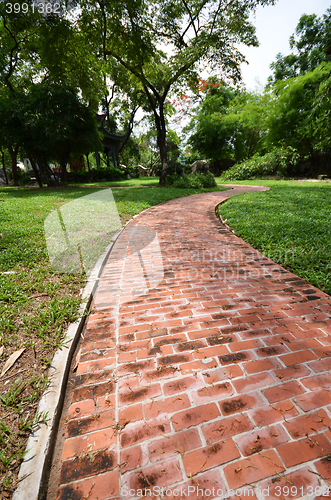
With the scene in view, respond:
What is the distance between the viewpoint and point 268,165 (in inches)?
695

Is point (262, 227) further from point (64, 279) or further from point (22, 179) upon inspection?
point (22, 179)

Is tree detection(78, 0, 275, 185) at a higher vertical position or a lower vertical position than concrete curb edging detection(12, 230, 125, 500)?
higher

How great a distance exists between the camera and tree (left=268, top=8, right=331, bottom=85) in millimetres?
20344

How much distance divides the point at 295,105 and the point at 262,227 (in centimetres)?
1684

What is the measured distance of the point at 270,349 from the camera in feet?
5.83

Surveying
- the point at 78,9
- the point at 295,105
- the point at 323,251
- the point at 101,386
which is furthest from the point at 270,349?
the point at 295,105

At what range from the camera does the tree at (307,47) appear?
20344mm

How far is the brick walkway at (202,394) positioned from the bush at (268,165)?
56.5 feet

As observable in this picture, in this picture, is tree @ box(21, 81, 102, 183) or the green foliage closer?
tree @ box(21, 81, 102, 183)

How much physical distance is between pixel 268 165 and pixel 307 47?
1675 cm

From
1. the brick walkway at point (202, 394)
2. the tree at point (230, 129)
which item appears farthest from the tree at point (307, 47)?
the brick walkway at point (202, 394)

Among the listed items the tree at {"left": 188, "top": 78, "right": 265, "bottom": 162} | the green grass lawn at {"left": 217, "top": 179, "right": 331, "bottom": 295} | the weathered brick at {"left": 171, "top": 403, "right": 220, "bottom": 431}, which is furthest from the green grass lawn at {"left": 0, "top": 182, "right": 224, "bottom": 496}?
the tree at {"left": 188, "top": 78, "right": 265, "bottom": 162}

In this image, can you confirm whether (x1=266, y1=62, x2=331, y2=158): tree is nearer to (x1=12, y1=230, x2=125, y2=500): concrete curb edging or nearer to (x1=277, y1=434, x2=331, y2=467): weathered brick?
(x1=277, y1=434, x2=331, y2=467): weathered brick

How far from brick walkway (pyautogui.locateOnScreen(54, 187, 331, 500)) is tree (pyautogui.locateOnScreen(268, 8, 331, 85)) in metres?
26.8
